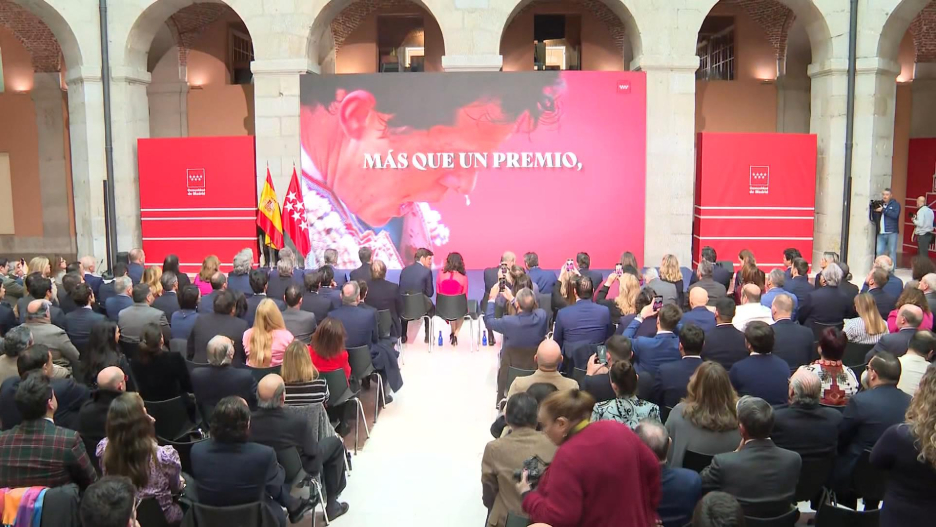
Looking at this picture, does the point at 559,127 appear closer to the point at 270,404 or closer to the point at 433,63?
the point at 433,63

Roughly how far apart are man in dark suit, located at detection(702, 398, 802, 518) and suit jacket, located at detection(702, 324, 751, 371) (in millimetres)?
1851

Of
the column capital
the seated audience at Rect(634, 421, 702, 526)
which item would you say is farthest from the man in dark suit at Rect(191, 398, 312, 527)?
the column capital

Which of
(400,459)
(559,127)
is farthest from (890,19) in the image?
(400,459)

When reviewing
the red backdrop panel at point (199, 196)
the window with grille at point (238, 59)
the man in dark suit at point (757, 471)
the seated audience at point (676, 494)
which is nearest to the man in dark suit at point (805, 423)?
the man in dark suit at point (757, 471)

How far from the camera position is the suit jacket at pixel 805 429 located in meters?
4.45

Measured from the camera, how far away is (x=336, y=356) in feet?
20.1

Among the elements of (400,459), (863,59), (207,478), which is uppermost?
(863,59)

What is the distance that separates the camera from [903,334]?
5.86m

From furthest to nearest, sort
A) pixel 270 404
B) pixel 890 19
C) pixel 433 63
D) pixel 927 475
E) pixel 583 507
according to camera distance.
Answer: pixel 433 63 < pixel 890 19 < pixel 270 404 < pixel 927 475 < pixel 583 507

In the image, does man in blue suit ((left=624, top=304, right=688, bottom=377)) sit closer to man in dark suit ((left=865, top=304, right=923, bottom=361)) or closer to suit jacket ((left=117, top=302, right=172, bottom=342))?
man in dark suit ((left=865, top=304, right=923, bottom=361))

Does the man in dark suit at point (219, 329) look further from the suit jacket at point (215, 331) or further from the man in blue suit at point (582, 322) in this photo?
the man in blue suit at point (582, 322)

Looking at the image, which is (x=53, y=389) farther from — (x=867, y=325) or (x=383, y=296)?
(x=867, y=325)

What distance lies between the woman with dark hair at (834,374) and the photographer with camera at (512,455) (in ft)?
7.12

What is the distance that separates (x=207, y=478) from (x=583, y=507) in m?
1.95
